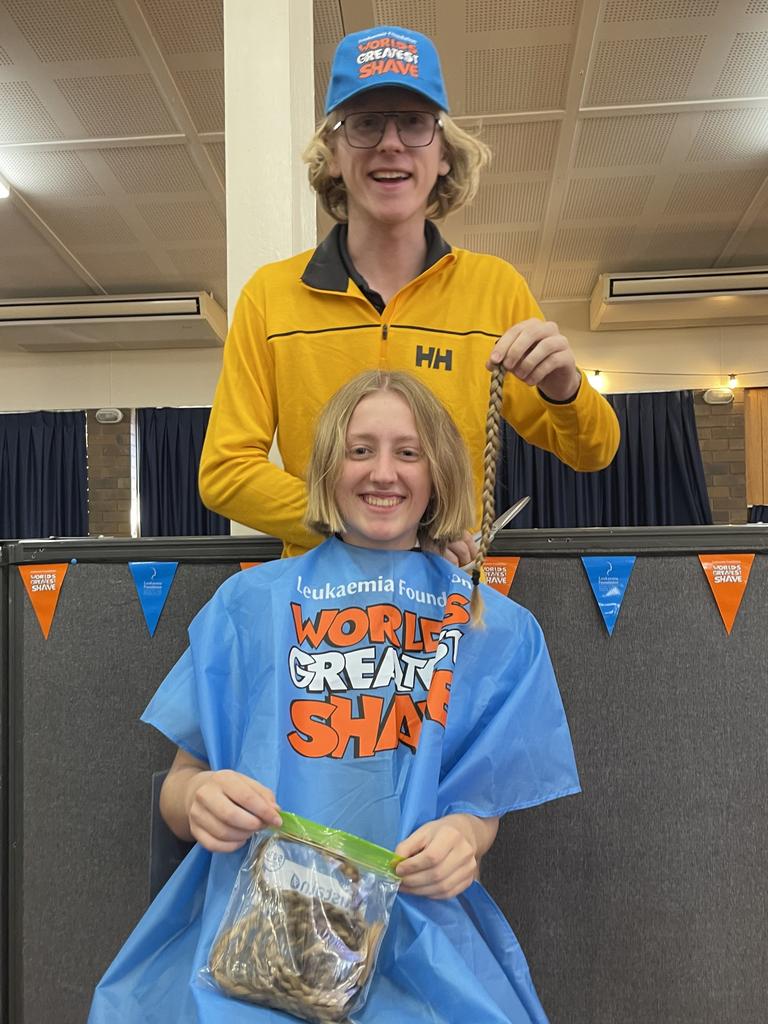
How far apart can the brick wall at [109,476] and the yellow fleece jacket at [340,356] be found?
6330mm

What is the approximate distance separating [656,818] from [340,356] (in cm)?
105

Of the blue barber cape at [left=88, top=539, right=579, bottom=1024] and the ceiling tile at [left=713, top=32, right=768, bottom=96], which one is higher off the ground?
the ceiling tile at [left=713, top=32, right=768, bottom=96]

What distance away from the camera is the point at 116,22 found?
3.35 meters

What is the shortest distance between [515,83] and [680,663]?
10.7ft

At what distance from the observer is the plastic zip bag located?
0.83 m

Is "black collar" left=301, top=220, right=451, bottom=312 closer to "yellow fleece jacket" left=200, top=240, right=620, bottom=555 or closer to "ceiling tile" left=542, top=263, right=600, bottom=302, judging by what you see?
"yellow fleece jacket" left=200, top=240, right=620, bottom=555

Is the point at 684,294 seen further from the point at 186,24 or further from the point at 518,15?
the point at 186,24

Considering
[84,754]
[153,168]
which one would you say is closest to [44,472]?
[153,168]

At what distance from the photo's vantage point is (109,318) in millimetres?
6336

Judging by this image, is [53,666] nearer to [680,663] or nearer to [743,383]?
[680,663]

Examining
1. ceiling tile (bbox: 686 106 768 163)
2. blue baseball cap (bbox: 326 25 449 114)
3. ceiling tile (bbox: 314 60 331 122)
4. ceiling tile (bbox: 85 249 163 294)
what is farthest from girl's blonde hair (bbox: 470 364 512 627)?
ceiling tile (bbox: 85 249 163 294)

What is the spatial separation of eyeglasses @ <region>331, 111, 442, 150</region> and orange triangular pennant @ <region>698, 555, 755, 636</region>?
95 centimetres

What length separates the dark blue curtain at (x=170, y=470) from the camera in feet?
23.7

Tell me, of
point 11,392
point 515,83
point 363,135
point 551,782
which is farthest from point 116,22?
point 11,392
